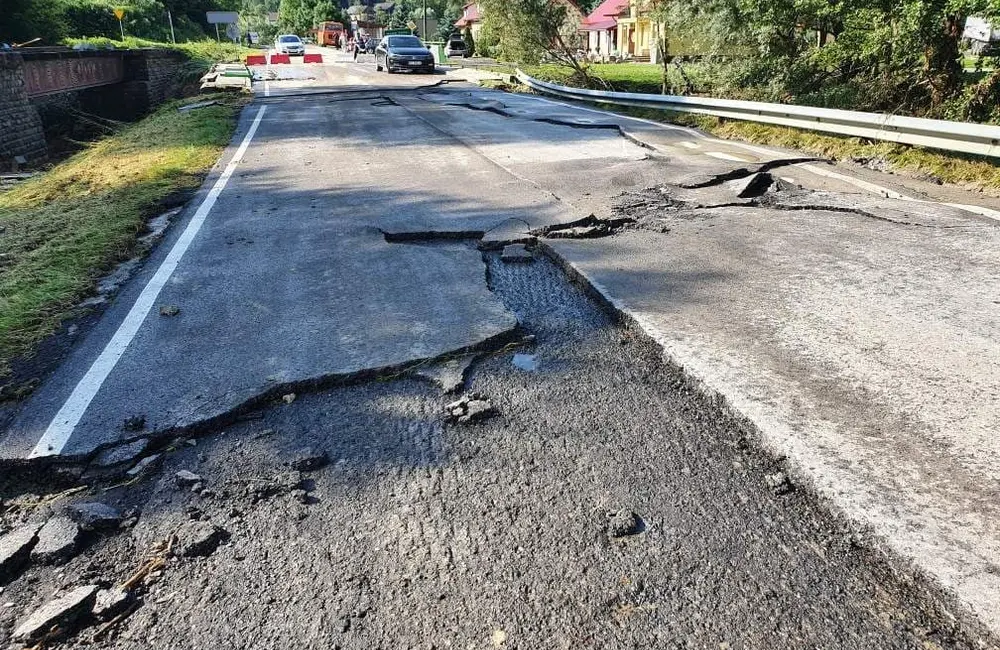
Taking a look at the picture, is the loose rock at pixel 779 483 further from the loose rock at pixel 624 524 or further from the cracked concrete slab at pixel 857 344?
the loose rock at pixel 624 524

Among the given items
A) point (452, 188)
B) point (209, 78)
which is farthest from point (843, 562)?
point (209, 78)

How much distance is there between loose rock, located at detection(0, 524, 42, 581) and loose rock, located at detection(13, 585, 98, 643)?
306 millimetres

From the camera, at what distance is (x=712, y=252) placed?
18.0 feet

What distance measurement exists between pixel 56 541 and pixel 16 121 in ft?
58.4

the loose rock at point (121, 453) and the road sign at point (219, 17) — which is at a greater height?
the road sign at point (219, 17)

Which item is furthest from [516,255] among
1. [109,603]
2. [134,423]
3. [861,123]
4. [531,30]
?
[531,30]

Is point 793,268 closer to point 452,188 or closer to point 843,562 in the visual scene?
point 843,562

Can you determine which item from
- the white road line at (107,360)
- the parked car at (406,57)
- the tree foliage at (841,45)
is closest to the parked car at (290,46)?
the parked car at (406,57)

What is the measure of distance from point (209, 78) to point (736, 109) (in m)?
24.7

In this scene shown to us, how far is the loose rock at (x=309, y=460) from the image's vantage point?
2.94 meters

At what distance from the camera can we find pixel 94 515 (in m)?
2.65

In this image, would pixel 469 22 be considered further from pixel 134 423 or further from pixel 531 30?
pixel 134 423

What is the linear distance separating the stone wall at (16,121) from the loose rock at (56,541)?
54.6ft

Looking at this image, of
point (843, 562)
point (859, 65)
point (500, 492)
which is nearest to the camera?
point (843, 562)
